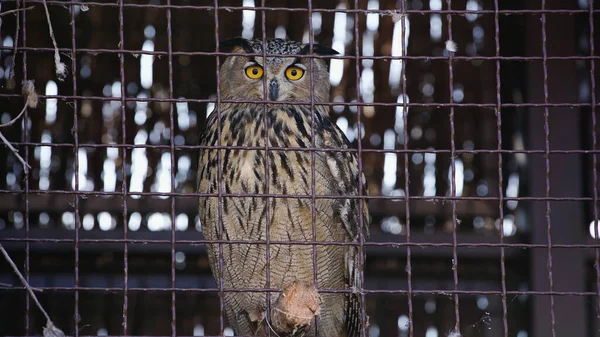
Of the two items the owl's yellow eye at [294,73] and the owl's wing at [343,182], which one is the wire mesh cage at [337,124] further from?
the owl's wing at [343,182]

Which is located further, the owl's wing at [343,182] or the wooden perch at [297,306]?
the owl's wing at [343,182]

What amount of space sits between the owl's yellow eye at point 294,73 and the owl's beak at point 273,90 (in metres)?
0.09

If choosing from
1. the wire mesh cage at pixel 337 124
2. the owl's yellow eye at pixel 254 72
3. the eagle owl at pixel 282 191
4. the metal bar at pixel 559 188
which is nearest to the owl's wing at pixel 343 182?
the eagle owl at pixel 282 191

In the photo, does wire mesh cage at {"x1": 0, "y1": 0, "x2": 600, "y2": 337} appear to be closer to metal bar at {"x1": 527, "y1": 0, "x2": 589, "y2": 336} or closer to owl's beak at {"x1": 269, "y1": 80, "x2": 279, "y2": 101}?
metal bar at {"x1": 527, "y1": 0, "x2": 589, "y2": 336}

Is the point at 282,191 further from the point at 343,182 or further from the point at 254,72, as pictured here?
the point at 254,72

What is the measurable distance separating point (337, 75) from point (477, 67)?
0.65 meters

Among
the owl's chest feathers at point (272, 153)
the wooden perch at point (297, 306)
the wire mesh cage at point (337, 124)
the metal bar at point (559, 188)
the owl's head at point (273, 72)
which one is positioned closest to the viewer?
the wooden perch at point (297, 306)

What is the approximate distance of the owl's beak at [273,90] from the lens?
338cm

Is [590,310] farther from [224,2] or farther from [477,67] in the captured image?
[224,2]

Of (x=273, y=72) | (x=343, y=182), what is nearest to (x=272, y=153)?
(x=343, y=182)


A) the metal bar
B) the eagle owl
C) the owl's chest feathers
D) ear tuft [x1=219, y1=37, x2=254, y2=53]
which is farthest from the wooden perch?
the metal bar

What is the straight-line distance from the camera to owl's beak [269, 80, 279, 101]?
338cm

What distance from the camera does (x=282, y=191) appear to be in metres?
3.15

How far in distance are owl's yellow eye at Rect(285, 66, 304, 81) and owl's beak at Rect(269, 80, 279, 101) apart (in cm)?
9
